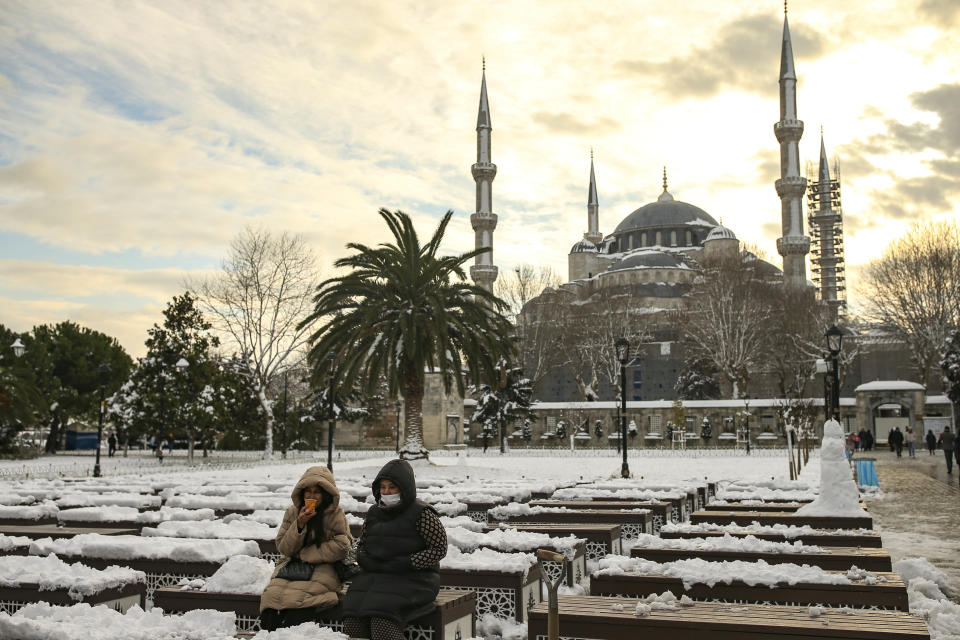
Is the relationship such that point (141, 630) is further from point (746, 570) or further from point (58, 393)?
point (58, 393)

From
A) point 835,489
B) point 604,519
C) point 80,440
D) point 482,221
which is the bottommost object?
point 80,440

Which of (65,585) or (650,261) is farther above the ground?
(650,261)

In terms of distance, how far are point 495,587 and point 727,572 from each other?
1689 mm

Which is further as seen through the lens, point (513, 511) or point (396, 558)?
point (513, 511)

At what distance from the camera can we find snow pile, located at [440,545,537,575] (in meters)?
6.06

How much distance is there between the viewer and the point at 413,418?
2528 cm

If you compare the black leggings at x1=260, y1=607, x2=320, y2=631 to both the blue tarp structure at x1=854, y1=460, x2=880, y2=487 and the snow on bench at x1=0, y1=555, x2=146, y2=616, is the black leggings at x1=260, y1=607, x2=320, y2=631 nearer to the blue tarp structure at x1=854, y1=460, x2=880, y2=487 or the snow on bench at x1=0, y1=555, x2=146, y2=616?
the snow on bench at x1=0, y1=555, x2=146, y2=616

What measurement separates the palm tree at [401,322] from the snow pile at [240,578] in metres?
17.8

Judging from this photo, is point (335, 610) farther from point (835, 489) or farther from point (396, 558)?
point (835, 489)

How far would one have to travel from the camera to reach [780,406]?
4222 cm

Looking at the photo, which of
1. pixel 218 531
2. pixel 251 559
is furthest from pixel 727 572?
pixel 218 531

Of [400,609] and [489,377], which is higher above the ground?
[489,377]

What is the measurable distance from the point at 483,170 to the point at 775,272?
2782cm

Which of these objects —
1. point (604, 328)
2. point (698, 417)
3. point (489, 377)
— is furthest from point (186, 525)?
point (604, 328)
